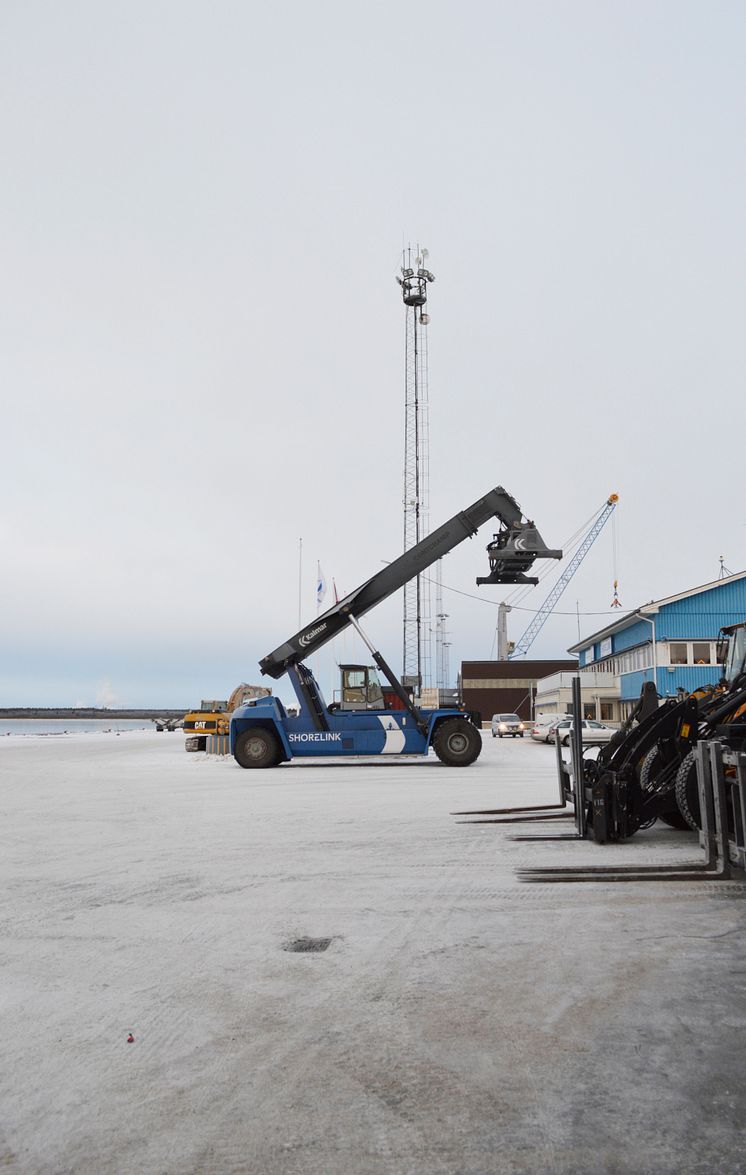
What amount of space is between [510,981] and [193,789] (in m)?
12.1

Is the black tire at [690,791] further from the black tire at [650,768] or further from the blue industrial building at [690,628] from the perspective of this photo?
the blue industrial building at [690,628]

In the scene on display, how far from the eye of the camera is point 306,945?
5277 mm

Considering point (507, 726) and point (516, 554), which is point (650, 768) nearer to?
point (516, 554)

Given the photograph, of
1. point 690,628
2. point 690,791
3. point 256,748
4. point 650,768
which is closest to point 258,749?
point 256,748

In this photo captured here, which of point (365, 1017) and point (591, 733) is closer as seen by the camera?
point (365, 1017)

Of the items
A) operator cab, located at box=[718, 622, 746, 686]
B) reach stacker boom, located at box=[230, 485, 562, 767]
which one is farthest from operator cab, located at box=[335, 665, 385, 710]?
operator cab, located at box=[718, 622, 746, 686]

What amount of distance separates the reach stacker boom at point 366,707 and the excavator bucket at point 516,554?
25 millimetres

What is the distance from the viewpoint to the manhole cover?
519cm

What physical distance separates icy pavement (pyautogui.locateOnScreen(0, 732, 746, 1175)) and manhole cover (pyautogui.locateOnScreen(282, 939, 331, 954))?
0.05 metres

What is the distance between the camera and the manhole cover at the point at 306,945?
5191mm

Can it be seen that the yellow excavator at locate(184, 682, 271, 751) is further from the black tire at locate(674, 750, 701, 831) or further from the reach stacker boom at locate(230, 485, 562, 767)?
the black tire at locate(674, 750, 701, 831)

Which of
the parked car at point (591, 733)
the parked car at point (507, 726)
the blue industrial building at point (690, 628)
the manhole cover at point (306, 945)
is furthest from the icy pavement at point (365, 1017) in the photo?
the parked car at point (507, 726)

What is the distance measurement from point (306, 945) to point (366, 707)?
1651cm

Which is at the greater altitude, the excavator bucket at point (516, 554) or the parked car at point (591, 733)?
the excavator bucket at point (516, 554)
